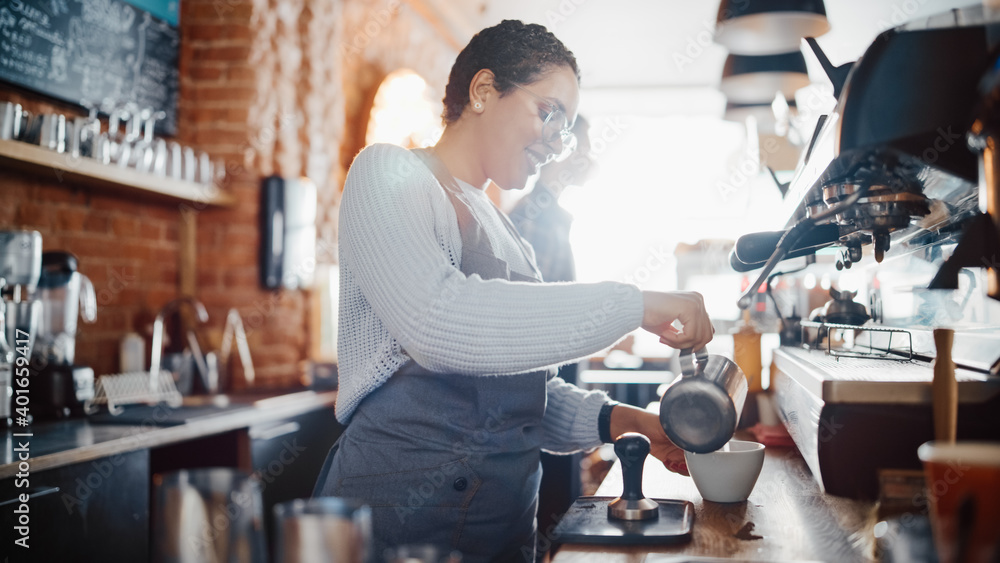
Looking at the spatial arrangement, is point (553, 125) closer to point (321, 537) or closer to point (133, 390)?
point (321, 537)

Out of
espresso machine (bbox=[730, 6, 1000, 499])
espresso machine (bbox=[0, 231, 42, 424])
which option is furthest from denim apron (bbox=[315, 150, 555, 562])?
espresso machine (bbox=[0, 231, 42, 424])

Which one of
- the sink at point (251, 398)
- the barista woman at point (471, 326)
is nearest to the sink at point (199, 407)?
the sink at point (251, 398)

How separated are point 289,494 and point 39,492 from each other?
1144 millimetres

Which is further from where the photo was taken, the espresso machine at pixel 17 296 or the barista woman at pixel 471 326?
the espresso machine at pixel 17 296

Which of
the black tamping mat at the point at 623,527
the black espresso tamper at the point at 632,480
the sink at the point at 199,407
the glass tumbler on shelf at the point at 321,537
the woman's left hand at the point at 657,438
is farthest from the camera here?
the sink at the point at 199,407

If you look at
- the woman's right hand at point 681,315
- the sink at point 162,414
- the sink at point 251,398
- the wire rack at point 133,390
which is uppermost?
the woman's right hand at point 681,315

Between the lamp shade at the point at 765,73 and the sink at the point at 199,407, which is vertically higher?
the lamp shade at the point at 765,73

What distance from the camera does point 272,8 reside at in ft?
10.6

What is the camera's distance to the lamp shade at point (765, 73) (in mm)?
2986

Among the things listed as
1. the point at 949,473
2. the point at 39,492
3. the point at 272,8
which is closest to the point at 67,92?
the point at 272,8

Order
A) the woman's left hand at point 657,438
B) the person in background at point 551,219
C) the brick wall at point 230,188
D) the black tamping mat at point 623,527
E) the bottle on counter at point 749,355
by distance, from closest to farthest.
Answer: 1. the black tamping mat at point 623,527
2. the woman's left hand at point 657,438
3. the bottle on counter at point 749,355
4. the brick wall at point 230,188
5. the person in background at point 551,219

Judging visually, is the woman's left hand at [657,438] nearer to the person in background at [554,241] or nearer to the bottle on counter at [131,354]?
the person in background at [554,241]

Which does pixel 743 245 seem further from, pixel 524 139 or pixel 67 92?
pixel 67 92

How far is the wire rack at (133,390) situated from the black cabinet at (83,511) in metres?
0.48
